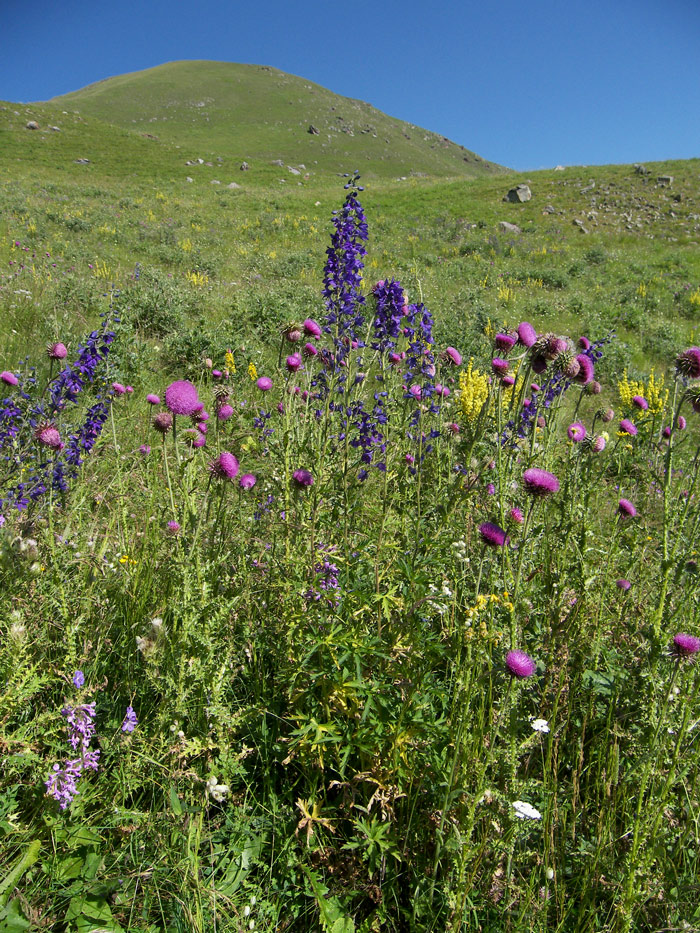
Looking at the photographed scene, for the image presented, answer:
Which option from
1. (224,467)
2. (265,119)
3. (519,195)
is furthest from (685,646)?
(265,119)

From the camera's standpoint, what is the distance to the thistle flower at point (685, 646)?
1.52 meters

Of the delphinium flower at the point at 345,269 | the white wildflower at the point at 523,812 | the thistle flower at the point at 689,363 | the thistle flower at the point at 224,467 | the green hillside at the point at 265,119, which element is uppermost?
Answer: the green hillside at the point at 265,119

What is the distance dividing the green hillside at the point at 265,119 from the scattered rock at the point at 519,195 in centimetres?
3825

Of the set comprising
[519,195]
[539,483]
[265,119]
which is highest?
[265,119]

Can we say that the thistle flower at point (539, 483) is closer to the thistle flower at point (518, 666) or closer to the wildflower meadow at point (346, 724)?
the wildflower meadow at point (346, 724)

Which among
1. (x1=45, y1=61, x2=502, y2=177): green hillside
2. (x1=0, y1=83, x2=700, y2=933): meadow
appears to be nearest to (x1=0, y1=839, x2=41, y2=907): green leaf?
(x1=0, y1=83, x2=700, y2=933): meadow

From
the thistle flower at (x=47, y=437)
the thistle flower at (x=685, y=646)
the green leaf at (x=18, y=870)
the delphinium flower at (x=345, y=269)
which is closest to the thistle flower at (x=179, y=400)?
the thistle flower at (x=47, y=437)

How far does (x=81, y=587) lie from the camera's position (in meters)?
1.98

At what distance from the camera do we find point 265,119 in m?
71.8

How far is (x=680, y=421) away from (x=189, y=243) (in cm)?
1256

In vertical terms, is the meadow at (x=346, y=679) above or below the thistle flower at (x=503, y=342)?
below

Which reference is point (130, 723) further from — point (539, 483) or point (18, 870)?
point (539, 483)

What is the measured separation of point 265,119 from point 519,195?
2542 inches

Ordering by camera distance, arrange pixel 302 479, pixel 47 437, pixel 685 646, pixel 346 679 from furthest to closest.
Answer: pixel 47 437
pixel 302 479
pixel 346 679
pixel 685 646
